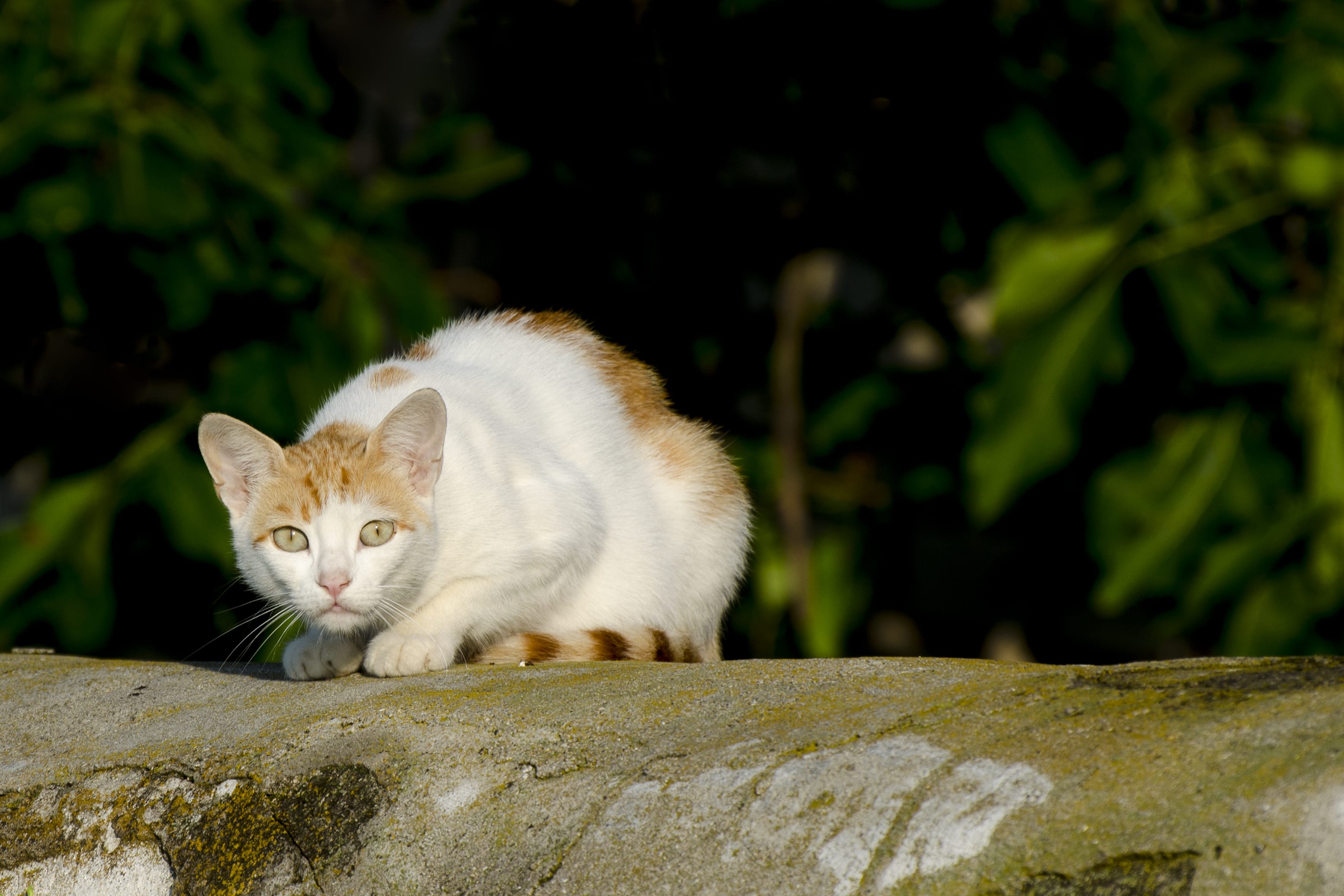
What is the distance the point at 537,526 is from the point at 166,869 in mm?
1066

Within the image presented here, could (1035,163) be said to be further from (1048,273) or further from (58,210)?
(58,210)

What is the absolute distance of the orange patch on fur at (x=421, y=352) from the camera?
3369 millimetres

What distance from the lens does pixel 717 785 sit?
5.79 ft

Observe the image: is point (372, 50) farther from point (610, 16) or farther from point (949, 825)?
point (949, 825)

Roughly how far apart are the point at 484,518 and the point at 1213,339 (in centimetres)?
177

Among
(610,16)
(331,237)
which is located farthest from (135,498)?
(610,16)

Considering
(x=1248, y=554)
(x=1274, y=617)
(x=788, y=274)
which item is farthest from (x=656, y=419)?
(x=1274, y=617)

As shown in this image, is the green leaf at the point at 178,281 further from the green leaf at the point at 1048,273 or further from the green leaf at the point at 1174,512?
the green leaf at the point at 1174,512

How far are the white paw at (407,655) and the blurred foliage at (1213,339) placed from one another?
4.52 feet

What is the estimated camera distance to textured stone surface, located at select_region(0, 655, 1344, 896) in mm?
1490

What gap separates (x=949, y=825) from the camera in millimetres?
1576

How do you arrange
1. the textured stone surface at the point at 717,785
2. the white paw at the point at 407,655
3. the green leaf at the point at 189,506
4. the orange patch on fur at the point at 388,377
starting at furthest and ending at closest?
the green leaf at the point at 189,506, the orange patch on fur at the point at 388,377, the white paw at the point at 407,655, the textured stone surface at the point at 717,785

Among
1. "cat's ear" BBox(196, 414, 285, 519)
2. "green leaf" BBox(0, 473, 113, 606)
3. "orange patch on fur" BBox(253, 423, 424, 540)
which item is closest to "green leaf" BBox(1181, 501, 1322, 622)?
"orange patch on fur" BBox(253, 423, 424, 540)

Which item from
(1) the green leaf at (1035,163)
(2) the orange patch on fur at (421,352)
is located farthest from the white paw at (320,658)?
(1) the green leaf at (1035,163)
